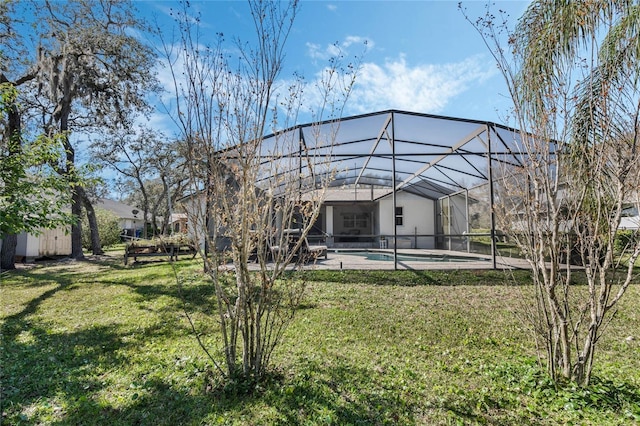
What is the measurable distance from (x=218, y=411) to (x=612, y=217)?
12.9 feet

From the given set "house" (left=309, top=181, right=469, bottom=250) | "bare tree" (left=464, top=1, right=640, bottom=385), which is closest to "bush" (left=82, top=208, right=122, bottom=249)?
"house" (left=309, top=181, right=469, bottom=250)

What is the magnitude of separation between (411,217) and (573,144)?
47.2 feet

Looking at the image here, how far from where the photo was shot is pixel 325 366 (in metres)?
3.45

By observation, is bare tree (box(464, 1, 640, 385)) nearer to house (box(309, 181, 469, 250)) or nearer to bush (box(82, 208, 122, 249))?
house (box(309, 181, 469, 250))

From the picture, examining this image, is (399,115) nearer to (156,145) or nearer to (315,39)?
(315,39)

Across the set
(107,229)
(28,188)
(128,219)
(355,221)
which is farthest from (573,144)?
(128,219)

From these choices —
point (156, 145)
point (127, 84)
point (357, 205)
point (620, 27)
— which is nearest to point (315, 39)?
point (620, 27)

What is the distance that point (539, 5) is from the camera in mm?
3662

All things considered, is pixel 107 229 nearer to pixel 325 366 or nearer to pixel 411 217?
pixel 411 217

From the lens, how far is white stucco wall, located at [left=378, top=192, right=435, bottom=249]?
17297 mm

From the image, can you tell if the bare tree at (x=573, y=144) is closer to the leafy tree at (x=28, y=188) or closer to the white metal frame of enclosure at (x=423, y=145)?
the white metal frame of enclosure at (x=423, y=145)

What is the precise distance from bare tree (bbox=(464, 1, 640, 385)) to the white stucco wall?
46.2ft

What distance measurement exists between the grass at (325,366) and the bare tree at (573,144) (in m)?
0.57

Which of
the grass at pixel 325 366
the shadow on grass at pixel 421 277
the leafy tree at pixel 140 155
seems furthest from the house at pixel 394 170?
the leafy tree at pixel 140 155
